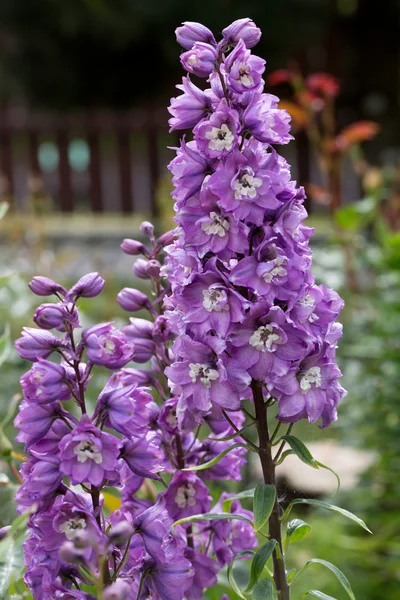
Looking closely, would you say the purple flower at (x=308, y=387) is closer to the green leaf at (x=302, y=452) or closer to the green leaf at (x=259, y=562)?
the green leaf at (x=302, y=452)

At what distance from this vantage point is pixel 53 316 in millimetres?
900

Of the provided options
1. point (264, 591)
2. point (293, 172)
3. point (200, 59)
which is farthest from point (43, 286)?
point (293, 172)

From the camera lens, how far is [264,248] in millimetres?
883

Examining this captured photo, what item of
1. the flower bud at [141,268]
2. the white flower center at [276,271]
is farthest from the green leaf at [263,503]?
the flower bud at [141,268]

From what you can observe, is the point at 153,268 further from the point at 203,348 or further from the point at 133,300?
the point at 203,348

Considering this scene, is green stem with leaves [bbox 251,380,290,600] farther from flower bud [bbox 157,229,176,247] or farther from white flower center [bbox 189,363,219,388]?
flower bud [bbox 157,229,176,247]

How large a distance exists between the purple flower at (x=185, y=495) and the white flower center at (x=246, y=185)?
338 millimetres

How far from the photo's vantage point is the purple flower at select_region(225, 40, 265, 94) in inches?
35.4

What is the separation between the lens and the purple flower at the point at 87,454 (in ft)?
2.76

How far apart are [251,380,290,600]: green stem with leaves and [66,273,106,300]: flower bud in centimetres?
20

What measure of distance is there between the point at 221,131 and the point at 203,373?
0.24 metres

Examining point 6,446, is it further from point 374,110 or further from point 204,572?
point 374,110

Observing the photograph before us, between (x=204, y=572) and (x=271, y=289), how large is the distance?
37 cm

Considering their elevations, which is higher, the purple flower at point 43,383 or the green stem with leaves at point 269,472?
the purple flower at point 43,383
